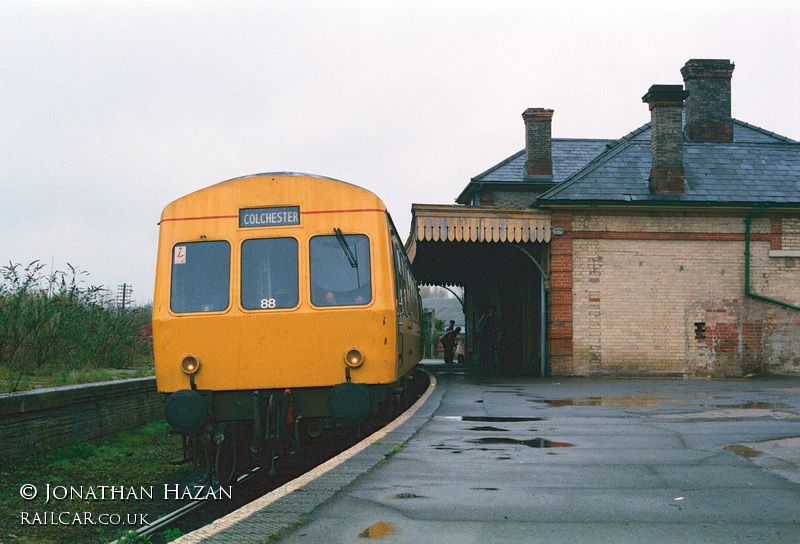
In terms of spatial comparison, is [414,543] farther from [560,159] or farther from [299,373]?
[560,159]

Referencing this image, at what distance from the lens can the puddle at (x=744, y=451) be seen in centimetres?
641

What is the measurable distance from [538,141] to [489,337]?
6951 mm

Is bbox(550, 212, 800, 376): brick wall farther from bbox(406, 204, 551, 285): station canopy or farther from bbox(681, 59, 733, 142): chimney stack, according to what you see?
bbox(681, 59, 733, 142): chimney stack

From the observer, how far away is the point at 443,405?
11367mm

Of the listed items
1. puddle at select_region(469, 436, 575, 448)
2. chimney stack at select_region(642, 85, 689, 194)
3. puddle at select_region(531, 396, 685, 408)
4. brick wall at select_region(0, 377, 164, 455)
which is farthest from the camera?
chimney stack at select_region(642, 85, 689, 194)

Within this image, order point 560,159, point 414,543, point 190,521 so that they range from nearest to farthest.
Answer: point 414,543 → point 190,521 → point 560,159

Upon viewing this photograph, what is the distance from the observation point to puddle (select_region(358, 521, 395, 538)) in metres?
3.84

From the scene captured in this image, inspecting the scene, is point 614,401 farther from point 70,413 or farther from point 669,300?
point 70,413

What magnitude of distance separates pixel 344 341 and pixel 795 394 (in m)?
9.33

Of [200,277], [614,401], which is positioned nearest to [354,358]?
[200,277]

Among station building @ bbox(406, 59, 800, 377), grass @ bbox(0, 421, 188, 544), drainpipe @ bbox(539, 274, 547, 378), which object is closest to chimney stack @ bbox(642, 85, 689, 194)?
station building @ bbox(406, 59, 800, 377)

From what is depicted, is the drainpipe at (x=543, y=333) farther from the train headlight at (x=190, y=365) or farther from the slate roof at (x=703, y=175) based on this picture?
the train headlight at (x=190, y=365)

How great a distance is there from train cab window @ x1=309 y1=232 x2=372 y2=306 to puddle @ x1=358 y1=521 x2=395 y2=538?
374cm

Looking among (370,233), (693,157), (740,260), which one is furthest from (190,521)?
(693,157)
